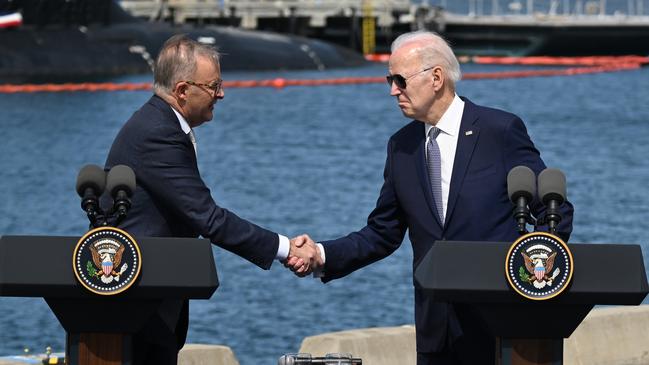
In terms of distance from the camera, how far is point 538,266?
5.66 metres

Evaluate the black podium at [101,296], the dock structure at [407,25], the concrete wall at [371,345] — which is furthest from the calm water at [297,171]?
the dock structure at [407,25]

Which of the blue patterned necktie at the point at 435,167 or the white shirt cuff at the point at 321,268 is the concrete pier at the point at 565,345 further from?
the blue patterned necktie at the point at 435,167

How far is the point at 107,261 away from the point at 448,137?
191 centimetres

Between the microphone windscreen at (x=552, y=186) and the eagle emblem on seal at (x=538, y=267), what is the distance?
266 millimetres

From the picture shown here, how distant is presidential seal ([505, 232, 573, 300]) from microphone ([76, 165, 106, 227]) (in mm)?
1565

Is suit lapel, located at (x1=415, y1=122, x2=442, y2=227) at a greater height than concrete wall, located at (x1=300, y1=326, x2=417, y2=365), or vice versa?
suit lapel, located at (x1=415, y1=122, x2=442, y2=227)

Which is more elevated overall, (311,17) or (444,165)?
(444,165)

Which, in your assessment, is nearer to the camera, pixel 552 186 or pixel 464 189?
pixel 552 186

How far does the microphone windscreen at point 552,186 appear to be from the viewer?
5840 millimetres

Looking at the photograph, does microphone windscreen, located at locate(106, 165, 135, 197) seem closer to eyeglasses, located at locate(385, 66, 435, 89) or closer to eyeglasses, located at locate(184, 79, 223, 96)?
eyeglasses, located at locate(184, 79, 223, 96)

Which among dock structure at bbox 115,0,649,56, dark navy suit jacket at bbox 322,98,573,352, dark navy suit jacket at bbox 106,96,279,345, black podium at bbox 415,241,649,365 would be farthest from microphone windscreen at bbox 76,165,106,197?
dock structure at bbox 115,0,649,56

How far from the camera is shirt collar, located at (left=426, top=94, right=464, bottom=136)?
6.93 m

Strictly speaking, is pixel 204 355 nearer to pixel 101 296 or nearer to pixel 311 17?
pixel 101 296

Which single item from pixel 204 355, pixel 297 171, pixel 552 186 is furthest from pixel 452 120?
pixel 297 171
